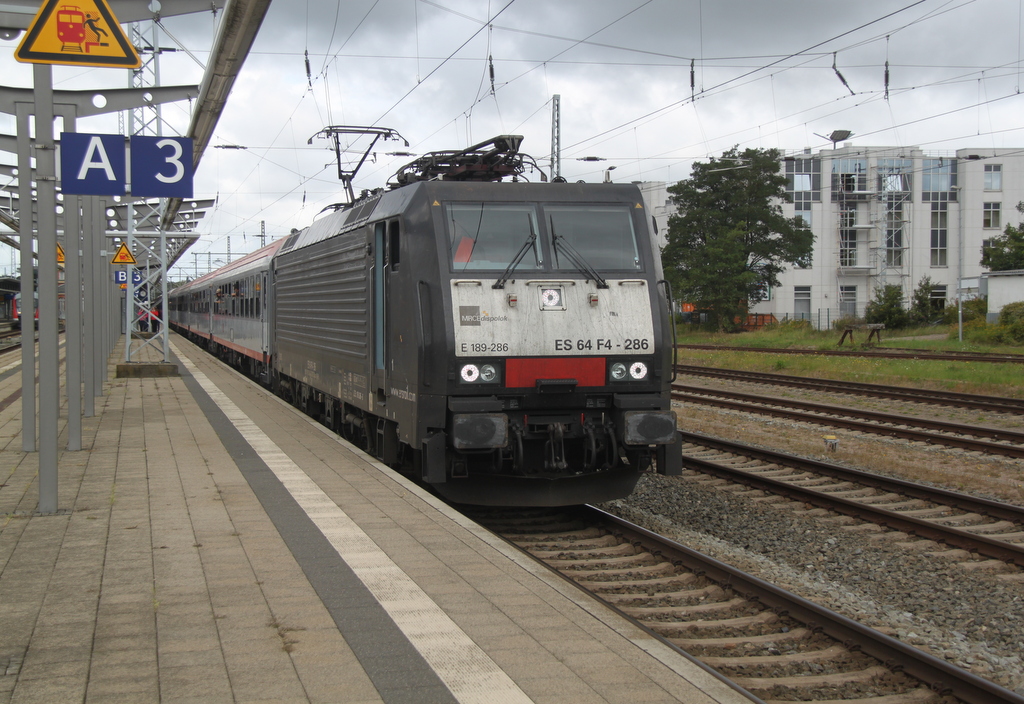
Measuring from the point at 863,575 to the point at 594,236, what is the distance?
3463 millimetres

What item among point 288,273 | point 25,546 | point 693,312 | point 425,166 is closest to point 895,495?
point 425,166

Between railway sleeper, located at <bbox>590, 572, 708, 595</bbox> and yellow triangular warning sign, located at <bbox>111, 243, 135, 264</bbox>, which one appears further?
yellow triangular warning sign, located at <bbox>111, 243, 135, 264</bbox>

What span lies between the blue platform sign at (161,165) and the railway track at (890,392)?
8.06 metres

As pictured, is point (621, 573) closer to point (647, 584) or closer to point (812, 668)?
point (647, 584)

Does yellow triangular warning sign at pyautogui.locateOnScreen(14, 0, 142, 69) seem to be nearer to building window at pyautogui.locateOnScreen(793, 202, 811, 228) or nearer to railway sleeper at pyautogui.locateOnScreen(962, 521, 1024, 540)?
railway sleeper at pyautogui.locateOnScreen(962, 521, 1024, 540)

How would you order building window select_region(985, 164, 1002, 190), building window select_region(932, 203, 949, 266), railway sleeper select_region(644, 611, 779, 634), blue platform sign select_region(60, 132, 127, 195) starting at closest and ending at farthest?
railway sleeper select_region(644, 611, 779, 634) < blue platform sign select_region(60, 132, 127, 195) < building window select_region(985, 164, 1002, 190) < building window select_region(932, 203, 949, 266)

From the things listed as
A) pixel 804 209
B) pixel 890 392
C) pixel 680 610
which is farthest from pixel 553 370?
pixel 804 209

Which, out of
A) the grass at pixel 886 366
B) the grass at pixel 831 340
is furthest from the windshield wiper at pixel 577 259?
the grass at pixel 831 340

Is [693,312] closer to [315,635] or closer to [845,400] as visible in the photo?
[845,400]

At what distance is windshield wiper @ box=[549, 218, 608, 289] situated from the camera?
25.9 ft

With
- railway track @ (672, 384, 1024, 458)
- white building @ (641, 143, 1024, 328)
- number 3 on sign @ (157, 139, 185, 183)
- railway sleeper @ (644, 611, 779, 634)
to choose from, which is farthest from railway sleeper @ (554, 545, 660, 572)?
white building @ (641, 143, 1024, 328)

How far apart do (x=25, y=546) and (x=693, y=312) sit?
4436cm

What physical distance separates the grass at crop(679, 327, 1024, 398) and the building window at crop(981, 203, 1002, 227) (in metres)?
26.3

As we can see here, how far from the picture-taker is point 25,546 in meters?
5.93
